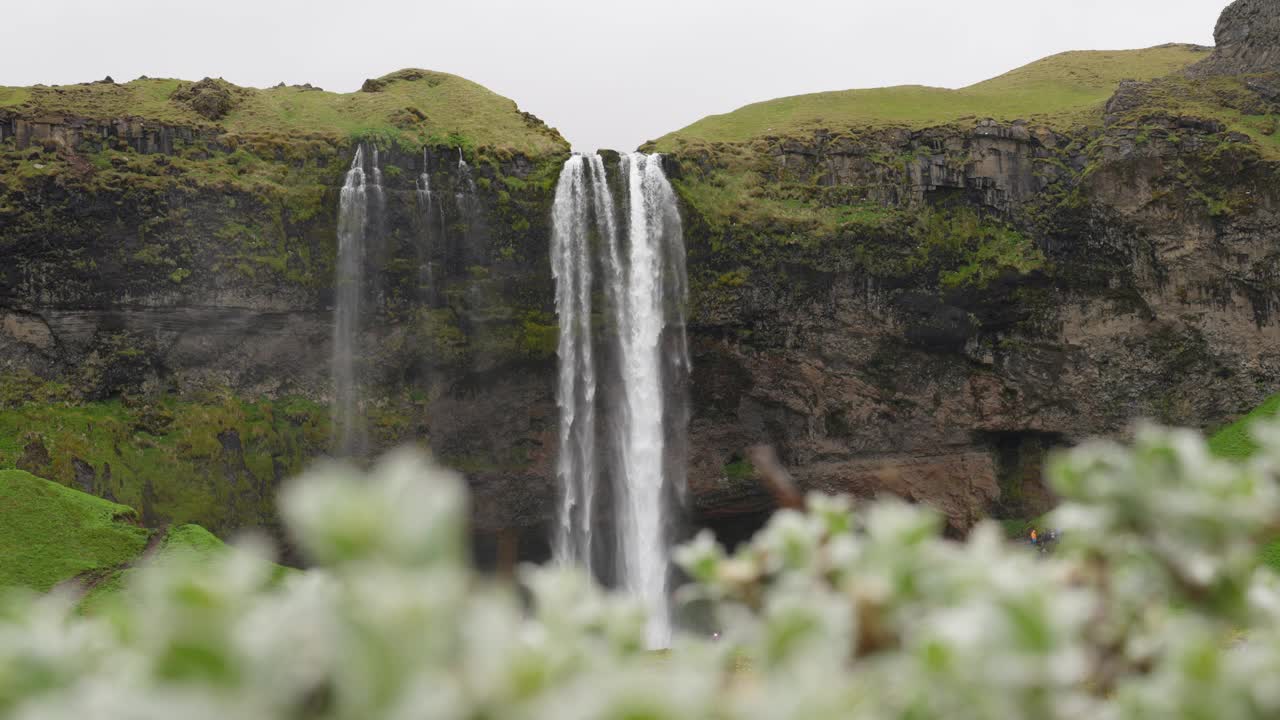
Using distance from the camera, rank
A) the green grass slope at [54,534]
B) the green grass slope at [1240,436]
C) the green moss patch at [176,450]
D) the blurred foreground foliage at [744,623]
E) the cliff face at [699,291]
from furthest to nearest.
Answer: the cliff face at [699,291]
the green moss patch at [176,450]
the green grass slope at [1240,436]
the green grass slope at [54,534]
the blurred foreground foliage at [744,623]

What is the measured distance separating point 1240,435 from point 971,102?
2298 centimetres

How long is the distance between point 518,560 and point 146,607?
36.2m

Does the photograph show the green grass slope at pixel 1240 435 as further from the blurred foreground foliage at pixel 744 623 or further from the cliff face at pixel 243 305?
the blurred foreground foliage at pixel 744 623

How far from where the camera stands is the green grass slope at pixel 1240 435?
94.4ft

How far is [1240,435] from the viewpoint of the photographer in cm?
3038

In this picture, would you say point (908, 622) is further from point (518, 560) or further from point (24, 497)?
point (518, 560)

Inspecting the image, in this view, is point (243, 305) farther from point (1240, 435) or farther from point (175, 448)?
point (1240, 435)

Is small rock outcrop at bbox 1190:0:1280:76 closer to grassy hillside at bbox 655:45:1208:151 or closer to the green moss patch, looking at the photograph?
grassy hillside at bbox 655:45:1208:151

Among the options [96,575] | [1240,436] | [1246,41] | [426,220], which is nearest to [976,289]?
[1240,436]

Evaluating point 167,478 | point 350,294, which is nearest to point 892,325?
point 350,294

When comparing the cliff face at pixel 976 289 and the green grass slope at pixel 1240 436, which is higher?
the cliff face at pixel 976 289

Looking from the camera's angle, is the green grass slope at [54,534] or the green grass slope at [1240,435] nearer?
the green grass slope at [54,534]

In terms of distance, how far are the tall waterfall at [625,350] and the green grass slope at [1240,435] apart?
67.3ft

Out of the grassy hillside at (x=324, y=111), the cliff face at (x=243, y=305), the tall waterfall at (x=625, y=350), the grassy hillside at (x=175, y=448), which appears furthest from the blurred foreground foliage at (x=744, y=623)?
the grassy hillside at (x=324, y=111)
